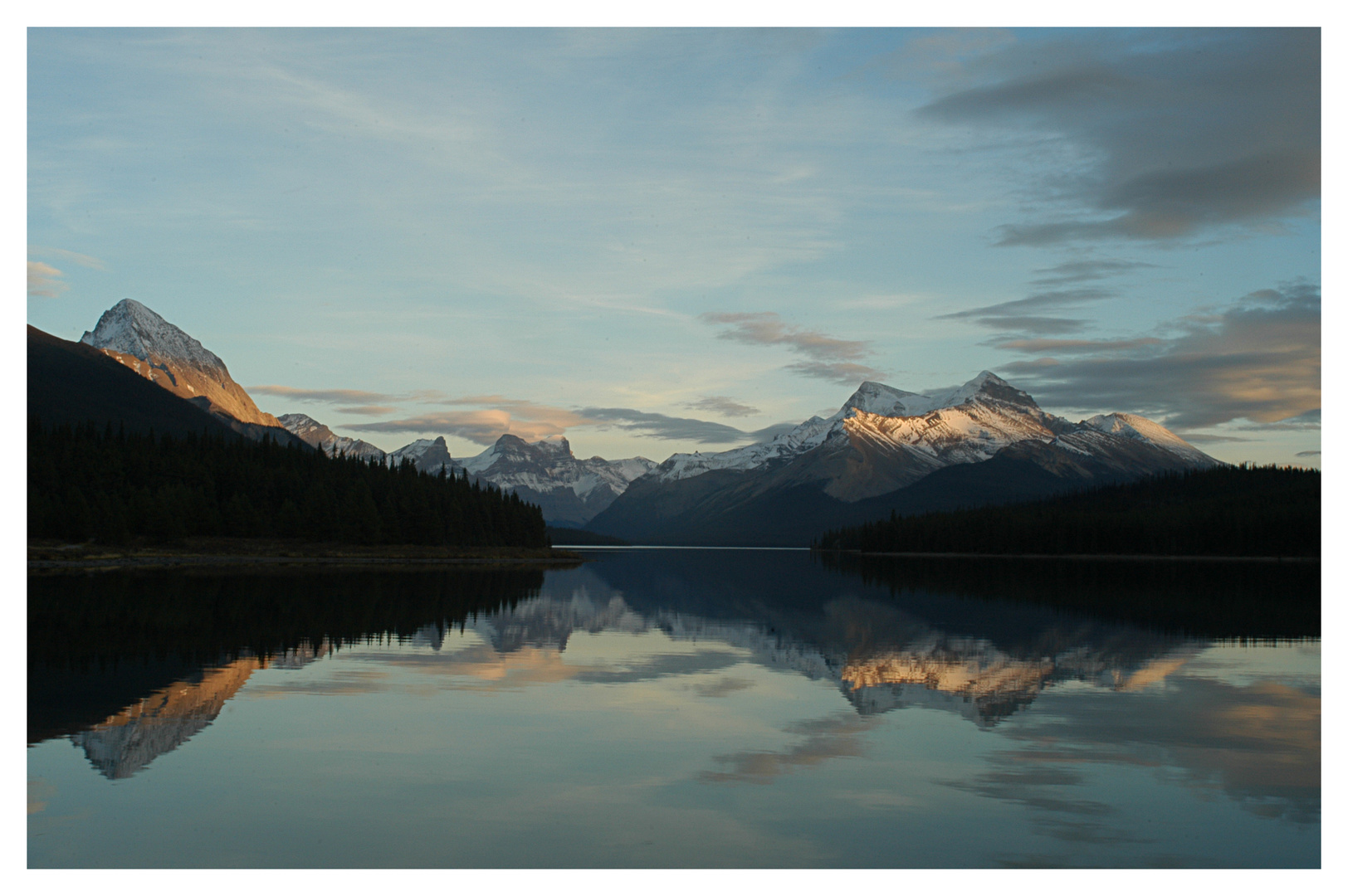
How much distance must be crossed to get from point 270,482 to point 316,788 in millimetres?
157261

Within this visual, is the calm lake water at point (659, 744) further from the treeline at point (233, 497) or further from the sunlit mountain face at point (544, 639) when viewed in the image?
the treeline at point (233, 497)

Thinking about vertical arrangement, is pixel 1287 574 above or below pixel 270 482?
below

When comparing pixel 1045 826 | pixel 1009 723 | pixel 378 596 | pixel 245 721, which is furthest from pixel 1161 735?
pixel 378 596

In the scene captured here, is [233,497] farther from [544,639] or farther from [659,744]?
[659,744]

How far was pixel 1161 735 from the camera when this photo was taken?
2680cm

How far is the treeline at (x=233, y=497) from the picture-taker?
13388 cm

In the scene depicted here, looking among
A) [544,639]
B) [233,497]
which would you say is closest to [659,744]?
[544,639]

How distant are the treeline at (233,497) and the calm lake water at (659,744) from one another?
→ 86.7 m

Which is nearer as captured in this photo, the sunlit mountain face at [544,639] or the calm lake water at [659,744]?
the calm lake water at [659,744]

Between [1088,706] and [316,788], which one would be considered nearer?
[316,788]

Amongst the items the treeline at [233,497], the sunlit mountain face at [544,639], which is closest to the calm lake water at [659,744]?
the sunlit mountain face at [544,639]

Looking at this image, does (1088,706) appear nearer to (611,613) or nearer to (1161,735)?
(1161,735)

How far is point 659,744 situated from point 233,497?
14349 cm

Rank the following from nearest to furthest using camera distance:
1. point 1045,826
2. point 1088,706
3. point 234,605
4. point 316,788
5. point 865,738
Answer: point 1045,826, point 316,788, point 865,738, point 1088,706, point 234,605
